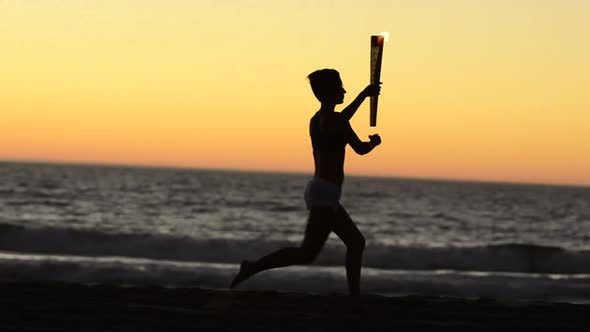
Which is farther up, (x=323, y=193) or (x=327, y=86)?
(x=327, y=86)

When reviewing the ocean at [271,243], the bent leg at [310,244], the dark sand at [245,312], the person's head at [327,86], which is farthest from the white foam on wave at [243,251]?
the person's head at [327,86]

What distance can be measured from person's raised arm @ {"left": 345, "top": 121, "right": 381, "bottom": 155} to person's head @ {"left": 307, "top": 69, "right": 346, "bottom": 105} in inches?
8.0

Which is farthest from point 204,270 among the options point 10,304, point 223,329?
point 223,329

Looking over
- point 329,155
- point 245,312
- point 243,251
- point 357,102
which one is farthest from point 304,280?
point 243,251

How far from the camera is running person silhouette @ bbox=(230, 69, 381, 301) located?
631 centimetres

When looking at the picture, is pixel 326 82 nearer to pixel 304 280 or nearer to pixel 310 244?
pixel 310 244

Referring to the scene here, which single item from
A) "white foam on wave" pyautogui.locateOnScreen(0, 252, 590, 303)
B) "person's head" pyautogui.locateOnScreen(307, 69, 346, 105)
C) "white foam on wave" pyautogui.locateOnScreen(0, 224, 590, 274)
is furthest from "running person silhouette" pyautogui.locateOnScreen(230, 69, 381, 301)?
"white foam on wave" pyautogui.locateOnScreen(0, 224, 590, 274)

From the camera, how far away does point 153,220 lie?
3184 cm

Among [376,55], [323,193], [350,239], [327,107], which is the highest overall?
[376,55]

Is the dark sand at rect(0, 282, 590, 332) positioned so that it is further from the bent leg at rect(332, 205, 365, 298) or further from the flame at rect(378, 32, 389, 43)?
the flame at rect(378, 32, 389, 43)

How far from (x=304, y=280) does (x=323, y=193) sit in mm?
5264

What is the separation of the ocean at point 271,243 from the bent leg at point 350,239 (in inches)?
148

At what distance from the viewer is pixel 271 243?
75.9 ft

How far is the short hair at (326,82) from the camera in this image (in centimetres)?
636
